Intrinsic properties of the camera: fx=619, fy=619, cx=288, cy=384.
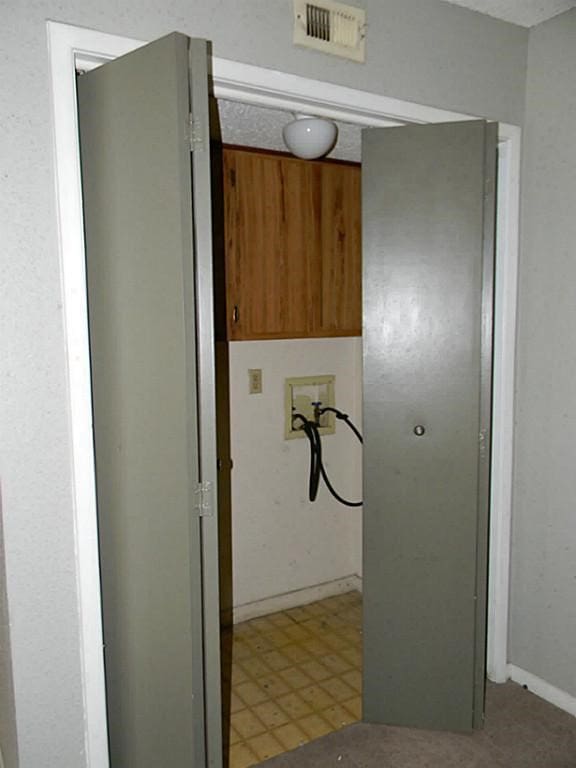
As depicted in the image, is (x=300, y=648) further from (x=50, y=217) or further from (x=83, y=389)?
(x=50, y=217)

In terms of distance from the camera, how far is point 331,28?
1.79 m

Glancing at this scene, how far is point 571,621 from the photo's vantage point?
2.18m

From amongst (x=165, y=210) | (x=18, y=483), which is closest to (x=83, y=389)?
(x=18, y=483)

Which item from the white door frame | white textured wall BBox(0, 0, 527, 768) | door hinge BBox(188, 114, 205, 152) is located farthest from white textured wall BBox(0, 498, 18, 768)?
door hinge BBox(188, 114, 205, 152)

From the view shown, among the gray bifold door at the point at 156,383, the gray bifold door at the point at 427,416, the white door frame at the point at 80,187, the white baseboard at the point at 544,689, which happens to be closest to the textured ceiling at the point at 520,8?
the white door frame at the point at 80,187

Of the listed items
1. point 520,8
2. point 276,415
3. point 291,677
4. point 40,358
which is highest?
point 520,8

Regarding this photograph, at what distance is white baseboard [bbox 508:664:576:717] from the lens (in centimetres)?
219

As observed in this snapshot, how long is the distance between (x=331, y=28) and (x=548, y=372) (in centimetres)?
134

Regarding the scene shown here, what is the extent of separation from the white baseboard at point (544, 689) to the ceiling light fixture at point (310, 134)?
6.88 feet

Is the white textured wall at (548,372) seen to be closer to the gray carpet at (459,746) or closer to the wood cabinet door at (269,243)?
the gray carpet at (459,746)

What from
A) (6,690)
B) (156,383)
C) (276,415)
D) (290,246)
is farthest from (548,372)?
(6,690)

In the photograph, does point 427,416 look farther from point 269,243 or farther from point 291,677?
point 291,677

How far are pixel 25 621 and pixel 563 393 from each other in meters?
1.82

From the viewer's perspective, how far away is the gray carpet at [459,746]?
197 centimetres
